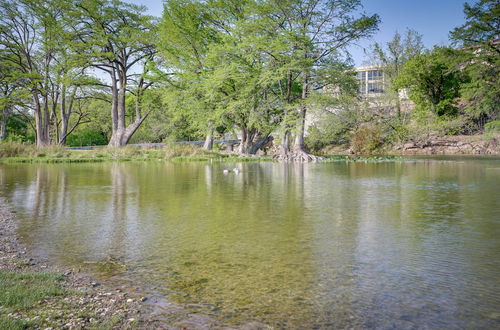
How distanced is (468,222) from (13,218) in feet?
28.0

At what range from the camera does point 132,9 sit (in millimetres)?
38750

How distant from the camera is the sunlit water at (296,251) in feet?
11.8

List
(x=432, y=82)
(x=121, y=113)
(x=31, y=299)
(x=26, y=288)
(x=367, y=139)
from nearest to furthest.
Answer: (x=31, y=299), (x=26, y=288), (x=121, y=113), (x=367, y=139), (x=432, y=82)

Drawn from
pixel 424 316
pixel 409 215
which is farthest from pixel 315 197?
pixel 424 316

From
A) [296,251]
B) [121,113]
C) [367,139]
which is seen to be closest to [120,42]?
[121,113]

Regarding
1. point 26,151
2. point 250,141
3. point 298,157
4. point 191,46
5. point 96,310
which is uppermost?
point 191,46

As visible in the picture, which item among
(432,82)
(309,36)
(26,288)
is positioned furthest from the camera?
(432,82)

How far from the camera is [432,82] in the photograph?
1807 inches

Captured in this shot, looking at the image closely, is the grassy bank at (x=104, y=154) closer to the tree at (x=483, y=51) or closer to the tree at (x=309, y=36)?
the tree at (x=309, y=36)

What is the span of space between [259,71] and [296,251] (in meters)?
27.3

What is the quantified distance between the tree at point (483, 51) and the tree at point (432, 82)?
400cm

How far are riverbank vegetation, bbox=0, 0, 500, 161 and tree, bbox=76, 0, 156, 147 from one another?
12cm

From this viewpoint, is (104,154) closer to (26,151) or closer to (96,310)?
(26,151)

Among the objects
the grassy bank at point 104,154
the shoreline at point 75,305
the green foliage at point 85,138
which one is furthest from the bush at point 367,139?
the shoreline at point 75,305
